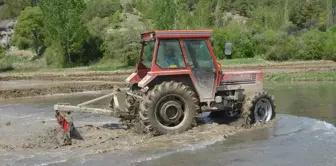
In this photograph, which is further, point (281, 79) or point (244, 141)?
point (281, 79)

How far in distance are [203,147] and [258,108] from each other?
2.88 meters

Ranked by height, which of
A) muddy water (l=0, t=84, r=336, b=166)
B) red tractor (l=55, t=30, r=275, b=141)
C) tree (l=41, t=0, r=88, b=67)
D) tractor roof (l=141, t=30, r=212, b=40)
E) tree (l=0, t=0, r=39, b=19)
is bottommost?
muddy water (l=0, t=84, r=336, b=166)

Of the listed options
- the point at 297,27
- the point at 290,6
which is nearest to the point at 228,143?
the point at 297,27

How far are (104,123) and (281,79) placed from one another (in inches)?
626

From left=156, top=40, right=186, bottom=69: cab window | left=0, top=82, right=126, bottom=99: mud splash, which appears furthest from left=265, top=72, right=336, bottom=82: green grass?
left=156, top=40, right=186, bottom=69: cab window

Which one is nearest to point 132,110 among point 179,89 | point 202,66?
point 179,89

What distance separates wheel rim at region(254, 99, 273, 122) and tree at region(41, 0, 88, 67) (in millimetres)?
40895

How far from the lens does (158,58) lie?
1014 cm

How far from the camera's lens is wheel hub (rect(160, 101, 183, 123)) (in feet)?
33.0

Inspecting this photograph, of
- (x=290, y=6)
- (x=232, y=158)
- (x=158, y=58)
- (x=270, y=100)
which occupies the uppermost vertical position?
(x=290, y=6)

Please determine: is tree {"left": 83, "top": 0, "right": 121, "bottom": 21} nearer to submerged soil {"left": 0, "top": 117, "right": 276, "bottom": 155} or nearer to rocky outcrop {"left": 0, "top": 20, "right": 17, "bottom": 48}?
rocky outcrop {"left": 0, "top": 20, "right": 17, "bottom": 48}

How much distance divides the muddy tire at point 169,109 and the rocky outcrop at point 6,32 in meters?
65.0

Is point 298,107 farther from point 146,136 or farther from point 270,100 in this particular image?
point 146,136

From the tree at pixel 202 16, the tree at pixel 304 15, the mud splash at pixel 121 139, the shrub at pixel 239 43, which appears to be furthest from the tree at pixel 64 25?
the mud splash at pixel 121 139
